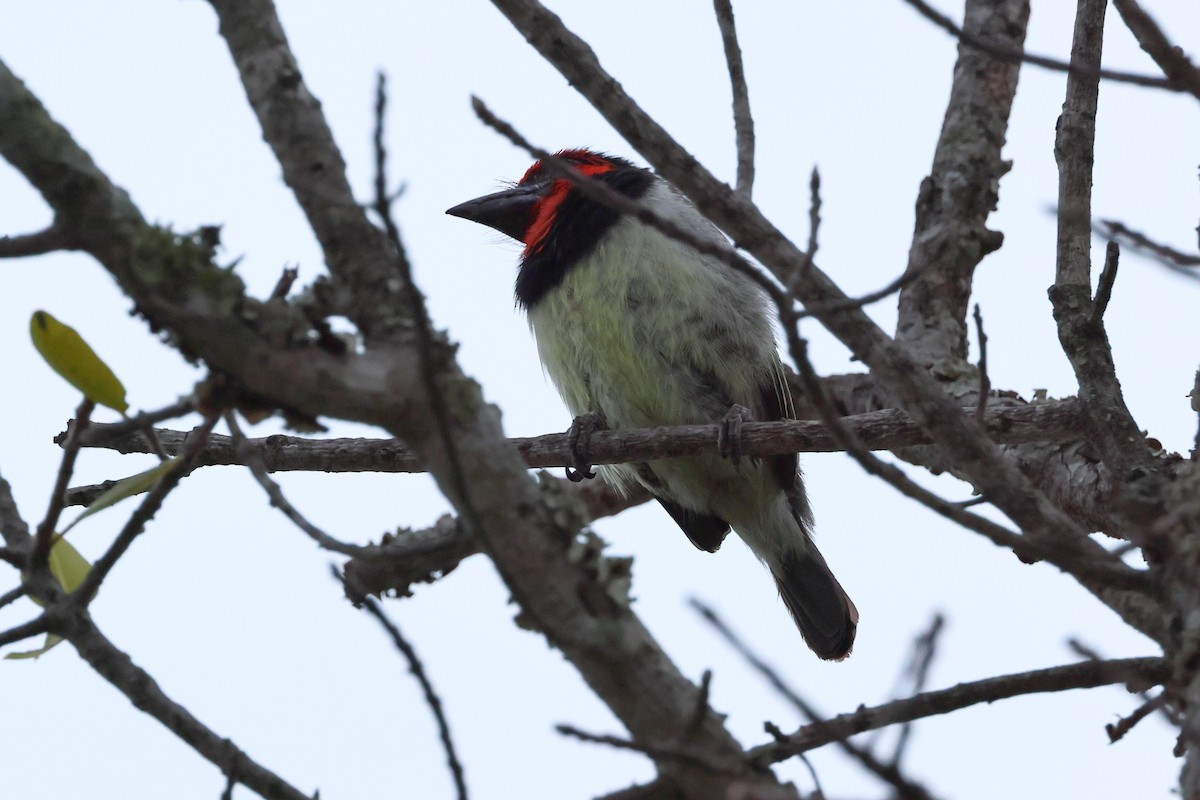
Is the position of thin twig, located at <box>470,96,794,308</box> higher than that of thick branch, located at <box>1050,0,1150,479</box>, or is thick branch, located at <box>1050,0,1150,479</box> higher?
thick branch, located at <box>1050,0,1150,479</box>

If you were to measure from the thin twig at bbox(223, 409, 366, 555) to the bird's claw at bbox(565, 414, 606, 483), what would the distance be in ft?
5.51

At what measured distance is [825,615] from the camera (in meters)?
4.80

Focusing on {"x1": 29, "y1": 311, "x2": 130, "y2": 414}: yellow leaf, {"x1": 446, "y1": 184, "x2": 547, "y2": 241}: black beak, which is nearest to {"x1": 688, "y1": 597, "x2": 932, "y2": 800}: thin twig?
{"x1": 29, "y1": 311, "x2": 130, "y2": 414}: yellow leaf

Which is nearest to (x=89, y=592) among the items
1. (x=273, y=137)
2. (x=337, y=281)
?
→ (x=337, y=281)

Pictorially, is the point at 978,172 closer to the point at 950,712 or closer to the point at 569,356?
the point at 569,356

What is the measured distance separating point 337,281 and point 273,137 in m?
0.24

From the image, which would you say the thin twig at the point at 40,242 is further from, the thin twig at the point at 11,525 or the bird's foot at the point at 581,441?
the bird's foot at the point at 581,441

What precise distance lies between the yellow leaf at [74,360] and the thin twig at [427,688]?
66cm

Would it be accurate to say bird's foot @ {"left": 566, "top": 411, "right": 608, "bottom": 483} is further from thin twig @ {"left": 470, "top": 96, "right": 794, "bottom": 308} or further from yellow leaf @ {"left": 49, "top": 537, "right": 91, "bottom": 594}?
thin twig @ {"left": 470, "top": 96, "right": 794, "bottom": 308}

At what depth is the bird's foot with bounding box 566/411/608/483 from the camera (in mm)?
3656

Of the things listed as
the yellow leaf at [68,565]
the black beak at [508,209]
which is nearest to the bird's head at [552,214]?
the black beak at [508,209]

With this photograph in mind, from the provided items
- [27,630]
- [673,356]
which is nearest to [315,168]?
[27,630]

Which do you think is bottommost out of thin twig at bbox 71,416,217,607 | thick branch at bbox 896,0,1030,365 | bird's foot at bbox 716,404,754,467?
thin twig at bbox 71,416,217,607

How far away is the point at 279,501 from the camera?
6.23ft
